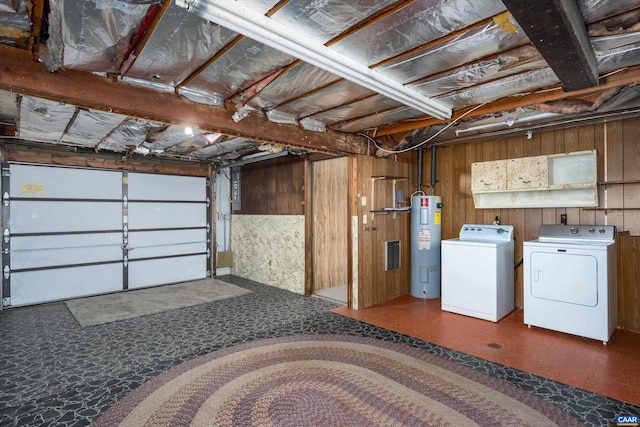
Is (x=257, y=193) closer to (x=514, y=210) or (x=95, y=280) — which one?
(x=95, y=280)

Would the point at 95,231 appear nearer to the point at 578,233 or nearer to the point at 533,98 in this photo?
the point at 533,98

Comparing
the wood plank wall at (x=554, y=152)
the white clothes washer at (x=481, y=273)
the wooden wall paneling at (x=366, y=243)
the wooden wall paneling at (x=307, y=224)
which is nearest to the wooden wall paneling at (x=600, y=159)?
the wood plank wall at (x=554, y=152)

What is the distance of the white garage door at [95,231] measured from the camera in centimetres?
482

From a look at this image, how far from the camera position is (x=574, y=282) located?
329cm

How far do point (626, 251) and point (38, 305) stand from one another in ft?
25.0

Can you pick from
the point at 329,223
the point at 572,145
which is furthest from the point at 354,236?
the point at 572,145

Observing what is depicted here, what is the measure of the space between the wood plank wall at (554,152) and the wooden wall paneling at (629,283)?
0.01 metres

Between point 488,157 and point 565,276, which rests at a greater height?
point 488,157

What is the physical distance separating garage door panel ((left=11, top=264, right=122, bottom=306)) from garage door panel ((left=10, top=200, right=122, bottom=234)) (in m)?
0.65

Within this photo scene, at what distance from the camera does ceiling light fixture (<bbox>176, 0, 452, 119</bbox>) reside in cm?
160

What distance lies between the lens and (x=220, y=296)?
5207mm

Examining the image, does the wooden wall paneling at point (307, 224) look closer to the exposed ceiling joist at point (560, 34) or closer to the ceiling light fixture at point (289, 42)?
the ceiling light fixture at point (289, 42)

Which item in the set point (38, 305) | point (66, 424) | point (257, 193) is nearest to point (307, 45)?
point (66, 424)

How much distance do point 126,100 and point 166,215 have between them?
402 cm
